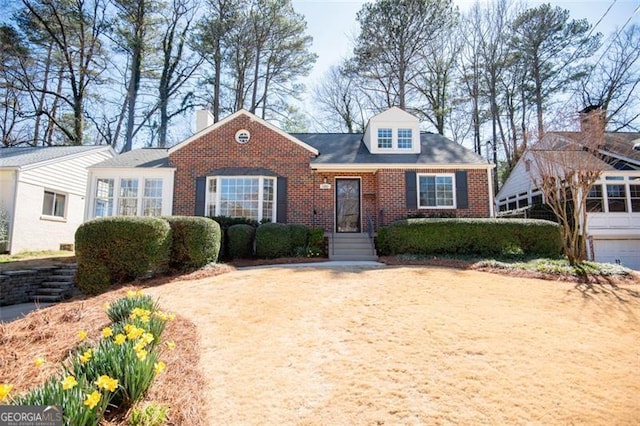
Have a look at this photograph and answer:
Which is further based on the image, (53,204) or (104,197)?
(53,204)

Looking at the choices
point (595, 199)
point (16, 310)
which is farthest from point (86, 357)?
point (595, 199)

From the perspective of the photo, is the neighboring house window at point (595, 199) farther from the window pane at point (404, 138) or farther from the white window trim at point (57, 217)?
the white window trim at point (57, 217)

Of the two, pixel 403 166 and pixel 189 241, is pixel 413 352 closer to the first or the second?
pixel 189 241

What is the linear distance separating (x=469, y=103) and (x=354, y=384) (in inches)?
998

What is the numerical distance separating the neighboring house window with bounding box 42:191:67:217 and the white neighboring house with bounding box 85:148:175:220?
2.84 m

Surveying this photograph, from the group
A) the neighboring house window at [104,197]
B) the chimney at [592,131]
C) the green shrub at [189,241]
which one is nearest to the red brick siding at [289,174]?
the neighboring house window at [104,197]

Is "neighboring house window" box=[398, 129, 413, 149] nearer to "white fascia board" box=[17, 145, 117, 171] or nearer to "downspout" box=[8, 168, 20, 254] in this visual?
"white fascia board" box=[17, 145, 117, 171]

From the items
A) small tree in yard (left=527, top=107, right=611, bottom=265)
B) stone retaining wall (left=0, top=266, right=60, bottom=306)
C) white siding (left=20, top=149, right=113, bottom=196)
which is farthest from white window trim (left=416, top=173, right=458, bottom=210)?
white siding (left=20, top=149, right=113, bottom=196)

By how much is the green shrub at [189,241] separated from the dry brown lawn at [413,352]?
1419 mm

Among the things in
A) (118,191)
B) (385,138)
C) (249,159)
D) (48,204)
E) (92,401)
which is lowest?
(92,401)

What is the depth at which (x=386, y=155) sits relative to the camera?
13977 mm

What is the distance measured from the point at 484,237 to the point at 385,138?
6184 millimetres

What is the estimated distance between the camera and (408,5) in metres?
20.3

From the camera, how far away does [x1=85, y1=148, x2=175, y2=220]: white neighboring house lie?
1275 centimetres
